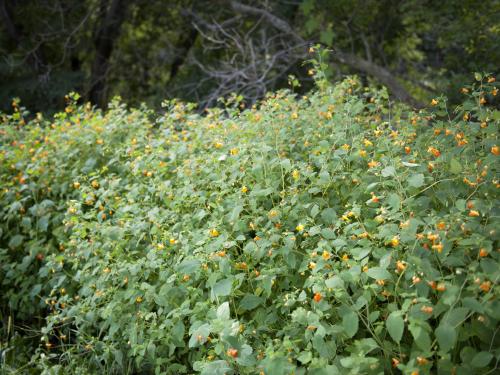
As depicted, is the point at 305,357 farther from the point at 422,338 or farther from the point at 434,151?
the point at 434,151

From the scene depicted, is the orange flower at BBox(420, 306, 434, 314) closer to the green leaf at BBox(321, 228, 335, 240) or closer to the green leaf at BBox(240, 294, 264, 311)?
the green leaf at BBox(321, 228, 335, 240)

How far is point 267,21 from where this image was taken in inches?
319

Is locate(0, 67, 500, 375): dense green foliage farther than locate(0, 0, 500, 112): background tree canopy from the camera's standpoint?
No

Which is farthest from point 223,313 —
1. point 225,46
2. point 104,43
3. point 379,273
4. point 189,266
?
point 104,43

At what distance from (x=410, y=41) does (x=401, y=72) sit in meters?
0.47

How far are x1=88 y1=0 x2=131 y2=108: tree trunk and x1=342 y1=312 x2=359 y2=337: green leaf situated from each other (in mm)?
7541

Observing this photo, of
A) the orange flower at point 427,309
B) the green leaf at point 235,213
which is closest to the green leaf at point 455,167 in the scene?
the orange flower at point 427,309

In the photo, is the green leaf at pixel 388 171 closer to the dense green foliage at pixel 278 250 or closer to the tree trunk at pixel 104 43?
the dense green foliage at pixel 278 250

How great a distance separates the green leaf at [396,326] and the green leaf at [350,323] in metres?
0.13

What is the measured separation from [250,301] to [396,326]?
626 millimetres

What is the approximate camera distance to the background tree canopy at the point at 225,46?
706cm

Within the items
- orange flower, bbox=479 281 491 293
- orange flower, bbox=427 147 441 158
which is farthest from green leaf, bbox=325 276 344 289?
orange flower, bbox=427 147 441 158

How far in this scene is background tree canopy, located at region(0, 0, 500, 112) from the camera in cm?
706

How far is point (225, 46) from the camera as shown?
8617 millimetres
